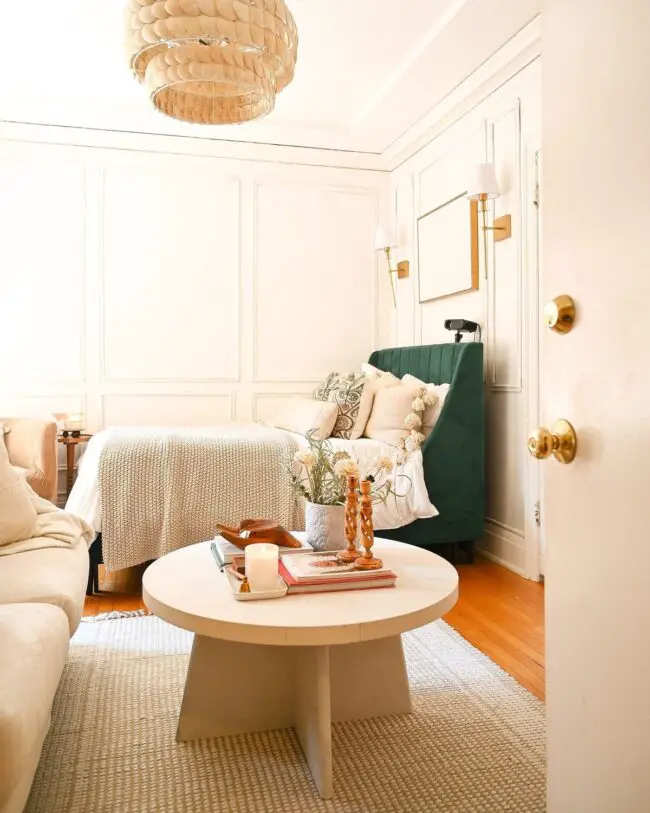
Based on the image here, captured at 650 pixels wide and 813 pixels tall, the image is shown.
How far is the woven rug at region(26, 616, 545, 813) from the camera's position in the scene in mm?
1553

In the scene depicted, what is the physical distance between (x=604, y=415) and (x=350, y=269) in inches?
175

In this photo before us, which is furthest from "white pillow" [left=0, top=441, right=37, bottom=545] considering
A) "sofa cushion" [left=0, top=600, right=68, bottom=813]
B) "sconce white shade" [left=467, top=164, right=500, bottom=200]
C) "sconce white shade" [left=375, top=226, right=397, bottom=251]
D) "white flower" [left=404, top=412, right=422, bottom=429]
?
"sconce white shade" [left=375, top=226, right=397, bottom=251]

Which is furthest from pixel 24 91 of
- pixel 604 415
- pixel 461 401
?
pixel 604 415

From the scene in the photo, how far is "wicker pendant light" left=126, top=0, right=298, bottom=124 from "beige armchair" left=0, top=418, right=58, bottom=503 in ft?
5.77

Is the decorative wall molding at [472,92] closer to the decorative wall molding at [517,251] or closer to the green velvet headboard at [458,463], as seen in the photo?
the decorative wall molding at [517,251]

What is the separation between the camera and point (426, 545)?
11.8 ft

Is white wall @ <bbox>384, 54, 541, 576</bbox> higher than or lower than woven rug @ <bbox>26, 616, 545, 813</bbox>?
higher

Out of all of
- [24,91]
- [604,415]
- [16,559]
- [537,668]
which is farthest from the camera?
[24,91]

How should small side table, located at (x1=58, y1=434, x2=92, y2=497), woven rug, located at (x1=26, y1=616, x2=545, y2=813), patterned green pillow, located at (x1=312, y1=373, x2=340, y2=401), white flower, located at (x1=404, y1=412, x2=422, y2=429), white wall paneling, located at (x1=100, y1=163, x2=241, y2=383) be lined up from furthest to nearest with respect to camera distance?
white wall paneling, located at (x1=100, y1=163, x2=241, y2=383), small side table, located at (x1=58, y1=434, x2=92, y2=497), patterned green pillow, located at (x1=312, y1=373, x2=340, y2=401), white flower, located at (x1=404, y1=412, x2=422, y2=429), woven rug, located at (x1=26, y1=616, x2=545, y2=813)

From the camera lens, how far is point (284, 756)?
173 cm

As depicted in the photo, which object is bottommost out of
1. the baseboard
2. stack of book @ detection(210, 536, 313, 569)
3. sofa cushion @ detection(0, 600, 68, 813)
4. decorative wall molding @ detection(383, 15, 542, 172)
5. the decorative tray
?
the baseboard

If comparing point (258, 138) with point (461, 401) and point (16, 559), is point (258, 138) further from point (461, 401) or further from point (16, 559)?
point (16, 559)

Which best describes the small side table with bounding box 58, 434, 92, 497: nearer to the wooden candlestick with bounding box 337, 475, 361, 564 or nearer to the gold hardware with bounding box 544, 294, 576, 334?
the wooden candlestick with bounding box 337, 475, 361, 564

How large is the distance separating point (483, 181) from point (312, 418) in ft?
4.96
